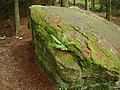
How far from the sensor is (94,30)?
9.28 m

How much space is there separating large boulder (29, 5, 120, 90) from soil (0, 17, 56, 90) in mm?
353

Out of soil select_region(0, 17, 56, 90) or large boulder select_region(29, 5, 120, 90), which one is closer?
large boulder select_region(29, 5, 120, 90)

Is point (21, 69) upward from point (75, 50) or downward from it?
downward

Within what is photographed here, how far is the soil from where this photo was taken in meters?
8.47

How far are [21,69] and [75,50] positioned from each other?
8.19 ft

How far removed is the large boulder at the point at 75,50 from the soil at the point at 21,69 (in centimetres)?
35

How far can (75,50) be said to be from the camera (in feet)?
26.6

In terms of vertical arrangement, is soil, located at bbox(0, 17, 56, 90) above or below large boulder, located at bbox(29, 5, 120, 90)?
below

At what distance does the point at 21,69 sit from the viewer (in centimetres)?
936

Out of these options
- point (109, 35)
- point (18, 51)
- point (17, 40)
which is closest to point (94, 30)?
point (109, 35)

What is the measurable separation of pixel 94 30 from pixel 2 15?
1063 cm

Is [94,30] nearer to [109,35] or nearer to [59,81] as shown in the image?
[109,35]

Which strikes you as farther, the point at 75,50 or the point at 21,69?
the point at 21,69

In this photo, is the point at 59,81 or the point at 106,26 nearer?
the point at 59,81
